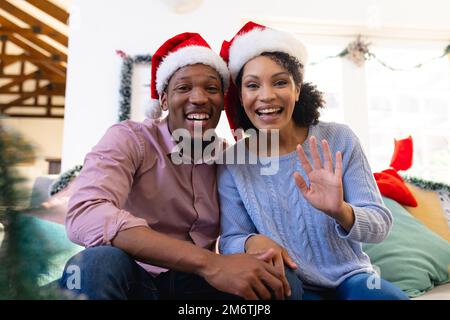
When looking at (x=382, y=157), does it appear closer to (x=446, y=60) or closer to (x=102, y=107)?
(x=446, y=60)

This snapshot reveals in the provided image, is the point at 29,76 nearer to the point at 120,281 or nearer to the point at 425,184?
the point at 425,184

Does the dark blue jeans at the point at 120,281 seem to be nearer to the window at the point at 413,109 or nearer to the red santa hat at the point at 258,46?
the red santa hat at the point at 258,46

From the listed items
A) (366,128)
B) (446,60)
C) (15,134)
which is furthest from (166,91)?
(446,60)

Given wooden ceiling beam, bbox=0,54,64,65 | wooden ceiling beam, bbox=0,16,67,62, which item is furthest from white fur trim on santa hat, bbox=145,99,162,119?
wooden ceiling beam, bbox=0,54,64,65

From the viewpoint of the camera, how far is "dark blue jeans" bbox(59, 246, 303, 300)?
0.67 metres

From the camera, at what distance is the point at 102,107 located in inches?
91.1

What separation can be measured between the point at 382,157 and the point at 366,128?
0.21 meters

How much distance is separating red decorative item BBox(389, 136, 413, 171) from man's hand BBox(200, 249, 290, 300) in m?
1.20

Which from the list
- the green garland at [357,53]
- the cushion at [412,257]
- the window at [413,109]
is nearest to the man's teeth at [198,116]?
the cushion at [412,257]

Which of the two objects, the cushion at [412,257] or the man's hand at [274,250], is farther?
the cushion at [412,257]

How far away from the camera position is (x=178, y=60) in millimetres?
1095

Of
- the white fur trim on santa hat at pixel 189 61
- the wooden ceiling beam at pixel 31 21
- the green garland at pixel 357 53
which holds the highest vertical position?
the wooden ceiling beam at pixel 31 21

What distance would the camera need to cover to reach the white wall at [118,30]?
2297 mm

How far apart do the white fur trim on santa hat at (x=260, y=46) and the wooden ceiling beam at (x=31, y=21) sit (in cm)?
330
